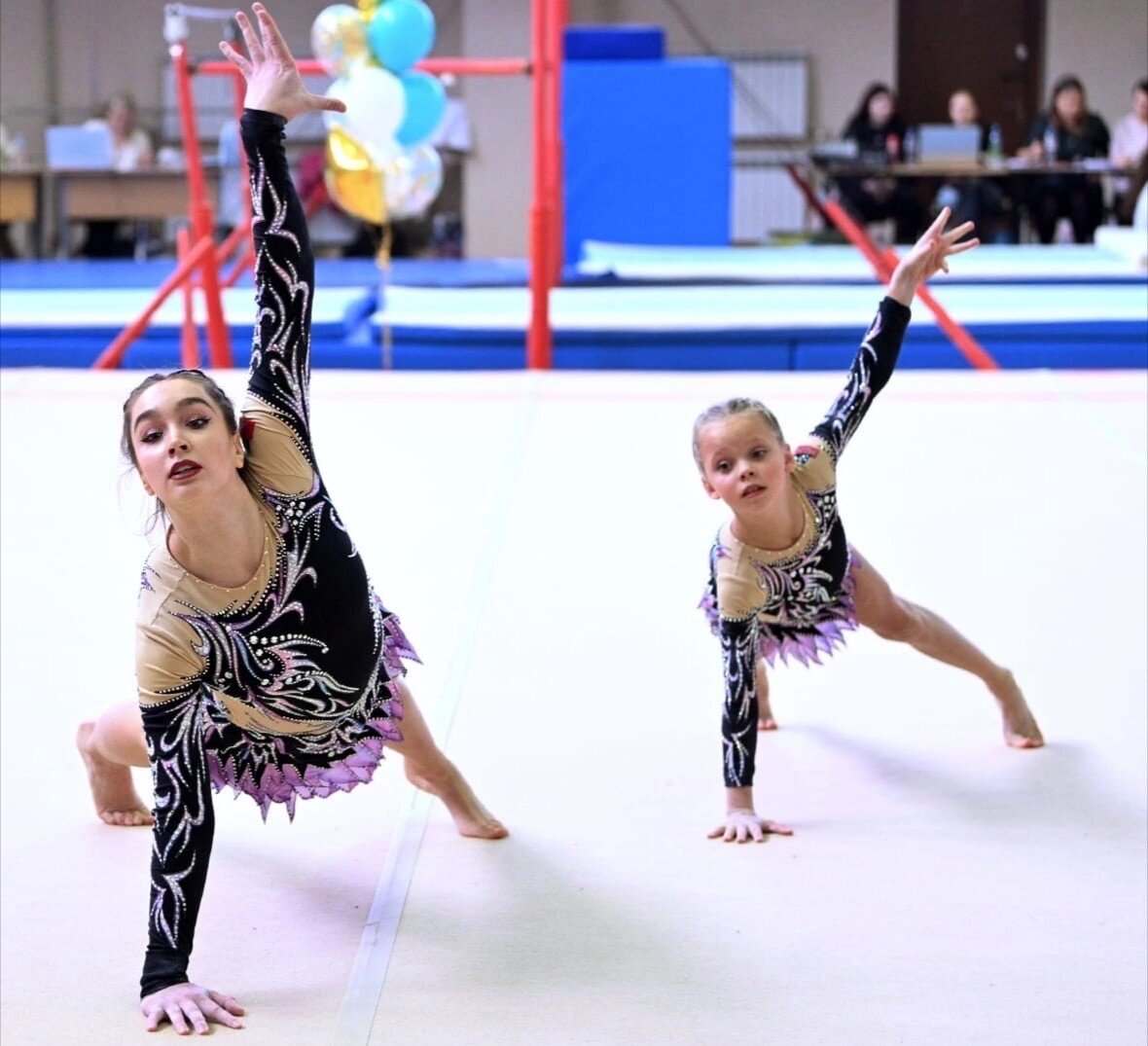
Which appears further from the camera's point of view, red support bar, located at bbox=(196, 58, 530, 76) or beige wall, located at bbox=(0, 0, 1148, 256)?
beige wall, located at bbox=(0, 0, 1148, 256)

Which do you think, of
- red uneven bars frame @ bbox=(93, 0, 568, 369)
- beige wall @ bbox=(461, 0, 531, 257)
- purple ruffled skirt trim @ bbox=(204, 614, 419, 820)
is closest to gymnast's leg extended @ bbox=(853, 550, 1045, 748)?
purple ruffled skirt trim @ bbox=(204, 614, 419, 820)

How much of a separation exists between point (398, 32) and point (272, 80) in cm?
277

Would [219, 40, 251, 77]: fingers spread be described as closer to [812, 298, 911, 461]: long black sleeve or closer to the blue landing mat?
[812, 298, 911, 461]: long black sleeve

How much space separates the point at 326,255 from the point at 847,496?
655 centimetres

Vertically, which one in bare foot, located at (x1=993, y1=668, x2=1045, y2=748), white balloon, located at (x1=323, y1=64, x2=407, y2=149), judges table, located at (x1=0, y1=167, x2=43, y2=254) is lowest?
bare foot, located at (x1=993, y1=668, x2=1045, y2=748)

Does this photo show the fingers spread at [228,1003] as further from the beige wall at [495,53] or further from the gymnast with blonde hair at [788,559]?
the beige wall at [495,53]

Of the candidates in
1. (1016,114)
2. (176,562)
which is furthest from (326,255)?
(176,562)

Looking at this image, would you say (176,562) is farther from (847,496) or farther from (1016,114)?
(1016,114)

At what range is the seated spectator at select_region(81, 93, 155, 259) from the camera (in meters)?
8.14

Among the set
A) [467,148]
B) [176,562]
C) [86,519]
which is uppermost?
[467,148]

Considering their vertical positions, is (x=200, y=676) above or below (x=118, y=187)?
below

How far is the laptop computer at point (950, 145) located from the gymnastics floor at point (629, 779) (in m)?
4.17

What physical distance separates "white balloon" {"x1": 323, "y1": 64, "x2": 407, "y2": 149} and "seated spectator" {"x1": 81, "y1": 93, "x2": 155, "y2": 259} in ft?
13.5

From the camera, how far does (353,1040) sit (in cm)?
151
